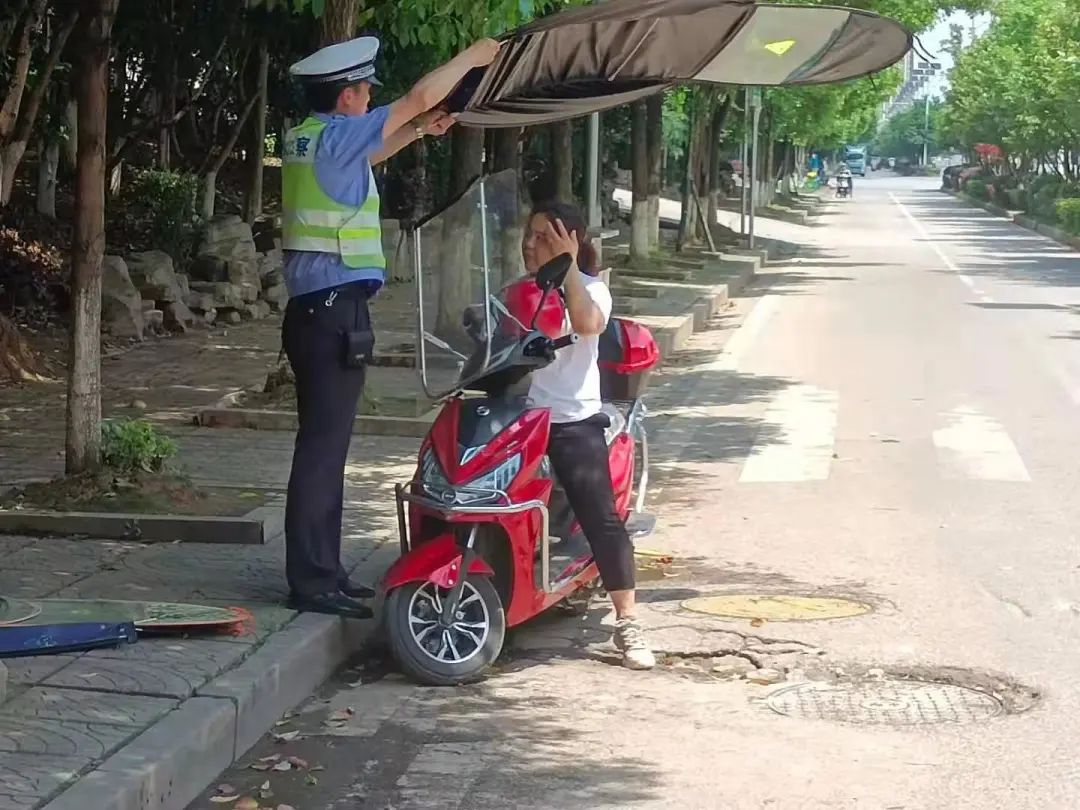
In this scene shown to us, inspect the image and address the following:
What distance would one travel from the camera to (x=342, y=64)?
579 centimetres

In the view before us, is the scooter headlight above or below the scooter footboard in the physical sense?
above

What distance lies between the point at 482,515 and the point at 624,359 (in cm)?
136

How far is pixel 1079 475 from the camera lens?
974cm

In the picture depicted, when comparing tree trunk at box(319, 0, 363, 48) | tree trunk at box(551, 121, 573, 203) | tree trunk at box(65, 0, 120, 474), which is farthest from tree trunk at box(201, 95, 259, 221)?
tree trunk at box(65, 0, 120, 474)

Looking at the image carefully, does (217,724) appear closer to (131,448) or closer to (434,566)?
(434,566)

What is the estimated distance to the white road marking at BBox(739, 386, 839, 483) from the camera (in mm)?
9812

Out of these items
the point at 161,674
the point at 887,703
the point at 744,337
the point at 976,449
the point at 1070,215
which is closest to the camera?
the point at 161,674

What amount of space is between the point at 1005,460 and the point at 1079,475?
55 centimetres

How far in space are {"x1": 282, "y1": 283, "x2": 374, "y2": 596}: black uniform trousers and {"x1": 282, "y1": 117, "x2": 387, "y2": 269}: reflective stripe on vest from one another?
0.46 feet

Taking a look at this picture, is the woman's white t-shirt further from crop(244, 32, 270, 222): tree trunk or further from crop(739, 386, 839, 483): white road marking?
crop(244, 32, 270, 222): tree trunk

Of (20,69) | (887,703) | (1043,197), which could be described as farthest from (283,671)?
(1043,197)

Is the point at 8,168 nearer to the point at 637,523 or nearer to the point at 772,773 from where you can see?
the point at 637,523

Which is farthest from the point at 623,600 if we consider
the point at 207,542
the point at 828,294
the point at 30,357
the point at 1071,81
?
the point at 1071,81

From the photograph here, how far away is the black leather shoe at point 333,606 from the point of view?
5996mm
